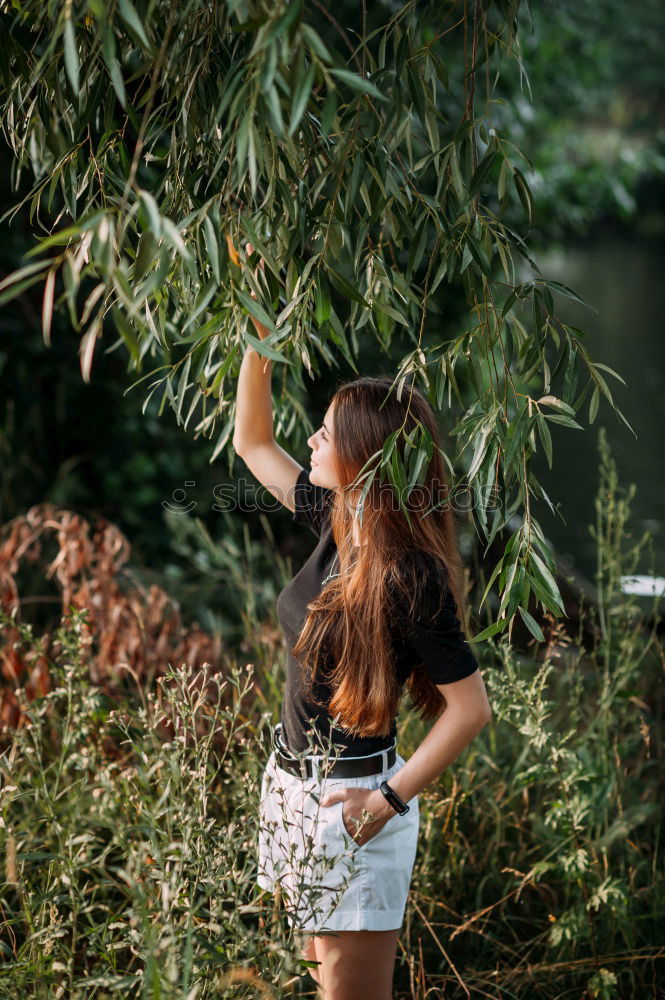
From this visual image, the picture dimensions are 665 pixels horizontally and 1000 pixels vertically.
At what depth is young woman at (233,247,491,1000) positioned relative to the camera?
158 centimetres

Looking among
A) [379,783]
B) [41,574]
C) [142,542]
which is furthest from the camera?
[142,542]

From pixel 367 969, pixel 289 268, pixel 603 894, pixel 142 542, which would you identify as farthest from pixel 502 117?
pixel 367 969

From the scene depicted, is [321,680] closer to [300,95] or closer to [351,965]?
Result: [351,965]

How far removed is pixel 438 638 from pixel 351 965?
0.58 metres

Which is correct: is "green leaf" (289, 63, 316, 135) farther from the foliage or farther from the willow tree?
the foliage

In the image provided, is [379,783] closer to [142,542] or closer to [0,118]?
[0,118]

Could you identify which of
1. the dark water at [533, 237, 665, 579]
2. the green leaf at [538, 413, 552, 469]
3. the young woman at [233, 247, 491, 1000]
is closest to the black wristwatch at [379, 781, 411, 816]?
the young woman at [233, 247, 491, 1000]

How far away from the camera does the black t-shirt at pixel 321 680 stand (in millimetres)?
1571

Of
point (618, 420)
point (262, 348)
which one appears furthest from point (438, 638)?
point (618, 420)

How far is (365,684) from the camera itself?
63.2 inches

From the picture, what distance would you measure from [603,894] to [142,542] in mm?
2859

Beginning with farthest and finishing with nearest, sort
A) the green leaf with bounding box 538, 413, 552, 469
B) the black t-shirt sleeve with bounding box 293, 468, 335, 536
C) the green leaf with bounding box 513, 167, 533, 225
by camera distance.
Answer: the black t-shirt sleeve with bounding box 293, 468, 335, 536 < the green leaf with bounding box 513, 167, 533, 225 < the green leaf with bounding box 538, 413, 552, 469

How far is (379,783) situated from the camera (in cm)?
166

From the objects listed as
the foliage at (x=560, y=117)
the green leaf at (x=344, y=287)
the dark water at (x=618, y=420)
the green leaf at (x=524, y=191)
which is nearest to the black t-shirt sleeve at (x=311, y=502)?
the green leaf at (x=344, y=287)
